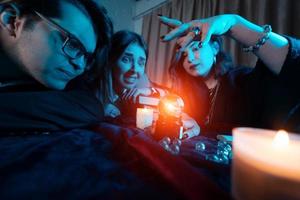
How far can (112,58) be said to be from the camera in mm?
1034

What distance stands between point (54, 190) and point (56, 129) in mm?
483

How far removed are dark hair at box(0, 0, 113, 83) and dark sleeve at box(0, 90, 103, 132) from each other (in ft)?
0.41

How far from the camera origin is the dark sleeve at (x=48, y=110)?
71 cm

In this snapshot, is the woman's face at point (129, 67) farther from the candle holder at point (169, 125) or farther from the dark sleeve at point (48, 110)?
the candle holder at point (169, 125)

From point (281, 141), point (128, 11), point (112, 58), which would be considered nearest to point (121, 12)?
point (128, 11)

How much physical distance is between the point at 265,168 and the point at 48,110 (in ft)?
2.35

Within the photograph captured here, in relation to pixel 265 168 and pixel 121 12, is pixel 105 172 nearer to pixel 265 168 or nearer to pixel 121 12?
pixel 265 168

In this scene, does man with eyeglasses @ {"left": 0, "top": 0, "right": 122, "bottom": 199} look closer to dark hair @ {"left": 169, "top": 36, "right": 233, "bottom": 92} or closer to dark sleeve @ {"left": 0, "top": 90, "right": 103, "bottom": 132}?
dark sleeve @ {"left": 0, "top": 90, "right": 103, "bottom": 132}

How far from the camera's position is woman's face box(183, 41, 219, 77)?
1.09 metres

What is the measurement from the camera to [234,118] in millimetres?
1005

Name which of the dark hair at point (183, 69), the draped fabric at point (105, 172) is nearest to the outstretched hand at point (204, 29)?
the dark hair at point (183, 69)

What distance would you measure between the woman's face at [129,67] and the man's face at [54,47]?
0.18 meters

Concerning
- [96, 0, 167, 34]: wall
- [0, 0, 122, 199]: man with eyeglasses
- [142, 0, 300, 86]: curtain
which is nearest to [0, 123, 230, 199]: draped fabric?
[0, 0, 122, 199]: man with eyeglasses

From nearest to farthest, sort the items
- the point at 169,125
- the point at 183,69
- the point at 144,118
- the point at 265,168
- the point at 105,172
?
the point at 265,168 < the point at 105,172 < the point at 169,125 < the point at 144,118 < the point at 183,69
